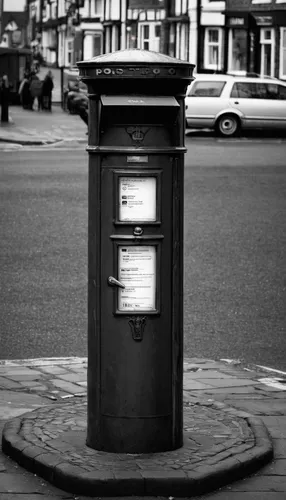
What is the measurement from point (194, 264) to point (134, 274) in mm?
6173

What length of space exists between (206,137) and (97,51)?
45.2m

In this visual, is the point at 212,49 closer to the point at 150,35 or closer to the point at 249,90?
the point at 150,35

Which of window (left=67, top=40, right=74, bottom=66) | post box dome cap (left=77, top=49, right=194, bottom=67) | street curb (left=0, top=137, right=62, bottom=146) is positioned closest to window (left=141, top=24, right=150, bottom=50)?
window (left=67, top=40, right=74, bottom=66)

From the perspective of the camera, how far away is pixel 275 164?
22.5 metres

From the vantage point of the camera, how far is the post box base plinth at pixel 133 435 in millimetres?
5125

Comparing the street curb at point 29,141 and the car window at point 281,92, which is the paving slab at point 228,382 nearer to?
the street curb at point 29,141

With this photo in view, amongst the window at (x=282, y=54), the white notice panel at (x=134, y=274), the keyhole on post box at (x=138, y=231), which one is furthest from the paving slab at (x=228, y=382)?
the window at (x=282, y=54)

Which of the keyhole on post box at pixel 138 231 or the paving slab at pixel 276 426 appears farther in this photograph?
the paving slab at pixel 276 426

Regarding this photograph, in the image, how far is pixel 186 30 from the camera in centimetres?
5384

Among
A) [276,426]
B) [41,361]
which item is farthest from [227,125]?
[276,426]

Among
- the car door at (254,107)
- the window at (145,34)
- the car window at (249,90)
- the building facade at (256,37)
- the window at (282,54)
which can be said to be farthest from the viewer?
the window at (145,34)

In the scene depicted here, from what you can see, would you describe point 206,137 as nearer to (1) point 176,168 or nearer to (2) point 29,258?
(2) point 29,258

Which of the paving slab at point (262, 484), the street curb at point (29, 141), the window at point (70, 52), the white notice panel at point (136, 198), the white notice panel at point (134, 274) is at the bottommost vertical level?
the paving slab at point (262, 484)

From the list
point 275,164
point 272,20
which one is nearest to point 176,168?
point 275,164
